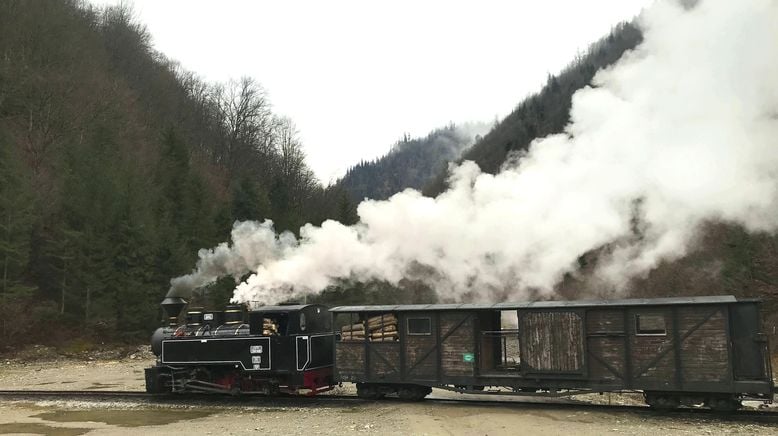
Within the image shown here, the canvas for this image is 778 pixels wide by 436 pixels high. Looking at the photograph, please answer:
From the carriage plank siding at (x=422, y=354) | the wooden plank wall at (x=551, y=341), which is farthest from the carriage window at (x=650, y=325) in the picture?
the carriage plank siding at (x=422, y=354)

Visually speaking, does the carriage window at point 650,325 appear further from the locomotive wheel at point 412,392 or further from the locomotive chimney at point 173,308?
the locomotive chimney at point 173,308

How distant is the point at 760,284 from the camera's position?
26.7 m

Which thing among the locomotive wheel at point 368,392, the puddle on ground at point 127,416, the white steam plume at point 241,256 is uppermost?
the white steam plume at point 241,256

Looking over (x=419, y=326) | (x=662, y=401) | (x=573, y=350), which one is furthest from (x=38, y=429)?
(x=662, y=401)

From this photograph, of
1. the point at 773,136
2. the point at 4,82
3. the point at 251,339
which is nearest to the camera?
the point at 251,339

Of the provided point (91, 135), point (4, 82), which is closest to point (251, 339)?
point (91, 135)

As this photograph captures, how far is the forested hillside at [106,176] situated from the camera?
114ft

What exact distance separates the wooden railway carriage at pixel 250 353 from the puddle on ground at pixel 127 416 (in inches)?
60.5

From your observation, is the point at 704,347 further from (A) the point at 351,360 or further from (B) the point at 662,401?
(A) the point at 351,360

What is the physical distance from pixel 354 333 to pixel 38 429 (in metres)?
8.22

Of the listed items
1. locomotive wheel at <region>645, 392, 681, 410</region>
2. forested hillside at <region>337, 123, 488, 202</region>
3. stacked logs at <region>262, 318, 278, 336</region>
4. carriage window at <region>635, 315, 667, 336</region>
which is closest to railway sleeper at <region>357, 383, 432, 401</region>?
stacked logs at <region>262, 318, 278, 336</region>

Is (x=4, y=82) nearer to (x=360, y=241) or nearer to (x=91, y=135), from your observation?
(x=91, y=135)

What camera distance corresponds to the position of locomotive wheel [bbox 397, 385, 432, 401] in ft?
54.8

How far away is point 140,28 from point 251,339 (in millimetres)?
76527
